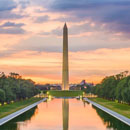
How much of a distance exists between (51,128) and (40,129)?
49.1 inches

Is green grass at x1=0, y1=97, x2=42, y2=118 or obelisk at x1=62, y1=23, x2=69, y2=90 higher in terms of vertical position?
obelisk at x1=62, y1=23, x2=69, y2=90

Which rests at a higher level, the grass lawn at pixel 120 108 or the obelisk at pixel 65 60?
the obelisk at pixel 65 60

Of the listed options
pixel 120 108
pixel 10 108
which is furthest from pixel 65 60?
pixel 120 108

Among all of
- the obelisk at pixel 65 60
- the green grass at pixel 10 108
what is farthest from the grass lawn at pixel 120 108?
the obelisk at pixel 65 60

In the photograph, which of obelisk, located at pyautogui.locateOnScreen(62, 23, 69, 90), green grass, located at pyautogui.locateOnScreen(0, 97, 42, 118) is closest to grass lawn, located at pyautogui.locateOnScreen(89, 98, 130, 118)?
green grass, located at pyautogui.locateOnScreen(0, 97, 42, 118)

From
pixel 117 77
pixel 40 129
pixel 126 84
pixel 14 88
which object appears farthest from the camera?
pixel 117 77

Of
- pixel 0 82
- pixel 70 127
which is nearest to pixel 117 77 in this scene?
pixel 0 82

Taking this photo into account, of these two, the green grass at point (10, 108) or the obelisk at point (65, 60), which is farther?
the obelisk at point (65, 60)

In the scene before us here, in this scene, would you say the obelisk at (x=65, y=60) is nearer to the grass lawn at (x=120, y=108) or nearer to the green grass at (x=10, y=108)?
the green grass at (x=10, y=108)

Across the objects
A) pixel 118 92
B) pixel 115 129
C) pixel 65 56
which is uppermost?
pixel 65 56

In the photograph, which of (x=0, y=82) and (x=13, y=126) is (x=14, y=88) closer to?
(x=0, y=82)

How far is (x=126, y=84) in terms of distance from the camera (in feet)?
217

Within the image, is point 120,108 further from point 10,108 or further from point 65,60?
point 65,60

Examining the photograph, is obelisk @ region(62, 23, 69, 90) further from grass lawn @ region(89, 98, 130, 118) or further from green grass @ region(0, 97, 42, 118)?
grass lawn @ region(89, 98, 130, 118)
